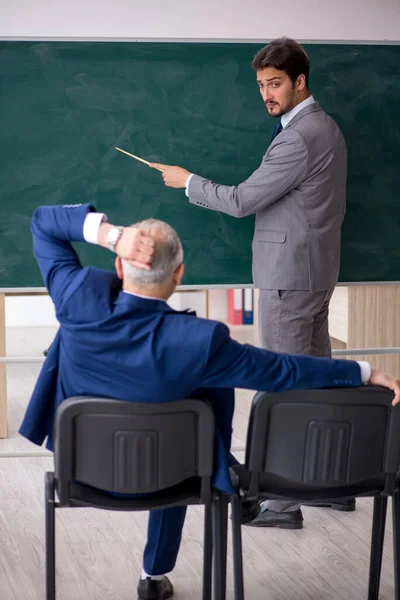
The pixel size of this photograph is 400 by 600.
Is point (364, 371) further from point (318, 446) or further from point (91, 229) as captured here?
point (91, 229)

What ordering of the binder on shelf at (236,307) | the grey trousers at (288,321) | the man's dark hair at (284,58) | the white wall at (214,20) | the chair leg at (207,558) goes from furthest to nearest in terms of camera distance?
the binder on shelf at (236,307) < the white wall at (214,20) < the grey trousers at (288,321) < the man's dark hair at (284,58) < the chair leg at (207,558)

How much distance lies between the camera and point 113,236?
86.4 inches

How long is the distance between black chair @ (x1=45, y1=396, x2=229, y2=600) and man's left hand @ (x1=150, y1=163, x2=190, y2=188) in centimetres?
155

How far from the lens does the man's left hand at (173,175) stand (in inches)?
135

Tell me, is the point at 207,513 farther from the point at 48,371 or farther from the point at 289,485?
the point at 48,371

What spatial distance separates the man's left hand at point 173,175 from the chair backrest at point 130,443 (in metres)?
1.55

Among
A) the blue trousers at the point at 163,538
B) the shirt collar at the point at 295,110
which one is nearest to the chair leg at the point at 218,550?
the blue trousers at the point at 163,538

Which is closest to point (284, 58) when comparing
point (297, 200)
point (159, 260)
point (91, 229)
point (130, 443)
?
point (297, 200)

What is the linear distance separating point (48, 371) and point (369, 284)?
6.26 feet

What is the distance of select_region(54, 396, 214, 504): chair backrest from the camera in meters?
2.02

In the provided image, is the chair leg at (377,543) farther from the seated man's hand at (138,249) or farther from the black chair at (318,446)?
the seated man's hand at (138,249)

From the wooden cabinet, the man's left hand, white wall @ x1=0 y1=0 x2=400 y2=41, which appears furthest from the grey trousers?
the wooden cabinet

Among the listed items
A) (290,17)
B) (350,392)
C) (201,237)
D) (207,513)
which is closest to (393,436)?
(350,392)

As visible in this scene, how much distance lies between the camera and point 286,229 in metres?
3.27
